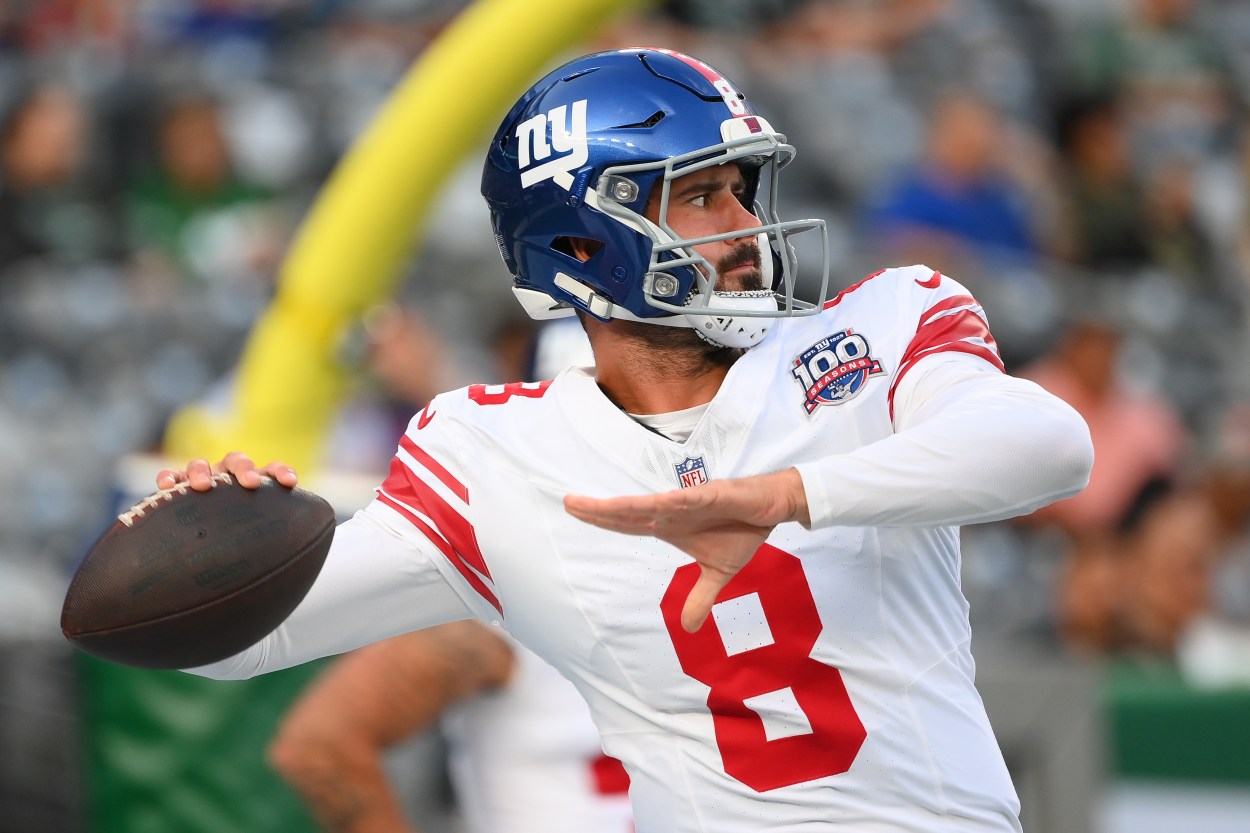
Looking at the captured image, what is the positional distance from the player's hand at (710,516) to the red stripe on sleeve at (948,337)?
405mm

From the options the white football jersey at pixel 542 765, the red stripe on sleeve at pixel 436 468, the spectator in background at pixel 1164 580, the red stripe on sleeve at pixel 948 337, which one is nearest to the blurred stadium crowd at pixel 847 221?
the spectator in background at pixel 1164 580

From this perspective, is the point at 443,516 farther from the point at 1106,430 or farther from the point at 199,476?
the point at 1106,430

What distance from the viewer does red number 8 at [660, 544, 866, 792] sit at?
238cm

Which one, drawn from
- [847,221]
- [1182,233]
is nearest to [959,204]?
[847,221]

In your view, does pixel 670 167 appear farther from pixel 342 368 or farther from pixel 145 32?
pixel 145 32

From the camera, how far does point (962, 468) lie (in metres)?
2.17

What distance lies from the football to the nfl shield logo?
529 mm

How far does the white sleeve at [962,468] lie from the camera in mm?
2150

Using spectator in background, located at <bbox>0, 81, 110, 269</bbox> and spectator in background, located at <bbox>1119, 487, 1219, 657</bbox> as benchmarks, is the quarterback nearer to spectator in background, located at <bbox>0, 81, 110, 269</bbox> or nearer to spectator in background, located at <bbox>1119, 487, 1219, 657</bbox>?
spectator in background, located at <bbox>1119, 487, 1219, 657</bbox>

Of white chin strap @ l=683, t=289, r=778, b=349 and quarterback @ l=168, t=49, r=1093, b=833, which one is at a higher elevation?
white chin strap @ l=683, t=289, r=778, b=349

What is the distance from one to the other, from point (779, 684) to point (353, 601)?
659 millimetres

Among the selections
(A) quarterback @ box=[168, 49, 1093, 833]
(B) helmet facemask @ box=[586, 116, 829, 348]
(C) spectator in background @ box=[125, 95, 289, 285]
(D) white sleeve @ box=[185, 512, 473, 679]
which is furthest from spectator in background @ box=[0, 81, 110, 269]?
(B) helmet facemask @ box=[586, 116, 829, 348]

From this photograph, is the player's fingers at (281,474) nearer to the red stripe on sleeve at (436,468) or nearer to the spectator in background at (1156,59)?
the red stripe on sleeve at (436,468)

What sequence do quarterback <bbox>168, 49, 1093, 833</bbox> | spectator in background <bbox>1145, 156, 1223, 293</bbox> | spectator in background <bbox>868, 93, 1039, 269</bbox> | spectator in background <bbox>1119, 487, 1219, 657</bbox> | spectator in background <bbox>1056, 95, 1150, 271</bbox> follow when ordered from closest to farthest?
quarterback <bbox>168, 49, 1093, 833</bbox>
spectator in background <bbox>1119, 487, 1219, 657</bbox>
spectator in background <bbox>868, 93, 1039, 269</bbox>
spectator in background <bbox>1056, 95, 1150, 271</bbox>
spectator in background <bbox>1145, 156, 1223, 293</bbox>
